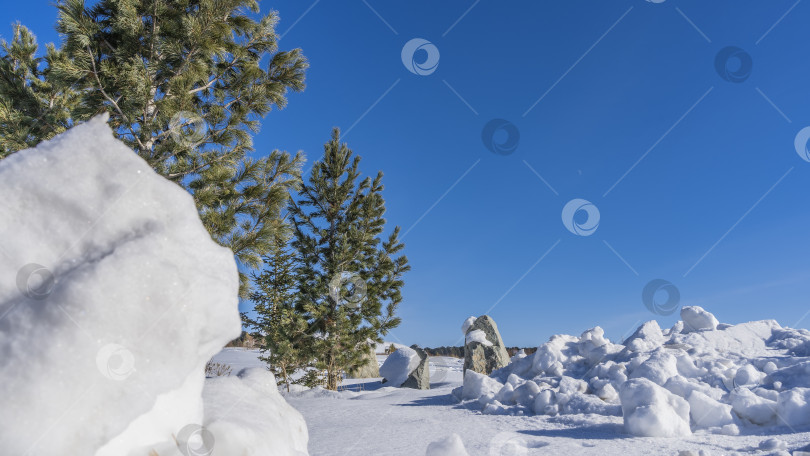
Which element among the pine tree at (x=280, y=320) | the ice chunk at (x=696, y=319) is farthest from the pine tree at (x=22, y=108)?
the ice chunk at (x=696, y=319)

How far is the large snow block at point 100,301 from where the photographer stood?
931mm

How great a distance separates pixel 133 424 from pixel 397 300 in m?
11.7

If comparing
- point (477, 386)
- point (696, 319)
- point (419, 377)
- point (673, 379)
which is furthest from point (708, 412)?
point (419, 377)

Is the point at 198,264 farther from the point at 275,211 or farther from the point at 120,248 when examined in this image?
the point at 275,211

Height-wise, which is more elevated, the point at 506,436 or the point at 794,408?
the point at 794,408

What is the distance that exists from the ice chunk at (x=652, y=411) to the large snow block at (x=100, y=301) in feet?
11.4

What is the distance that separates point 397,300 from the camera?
496 inches

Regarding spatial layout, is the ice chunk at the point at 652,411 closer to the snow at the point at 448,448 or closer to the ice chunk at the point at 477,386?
the snow at the point at 448,448

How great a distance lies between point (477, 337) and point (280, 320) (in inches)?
200

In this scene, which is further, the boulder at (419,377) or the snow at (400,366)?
the snow at (400,366)

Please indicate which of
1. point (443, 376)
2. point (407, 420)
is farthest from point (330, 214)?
point (407, 420)

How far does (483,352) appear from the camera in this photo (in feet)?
32.3

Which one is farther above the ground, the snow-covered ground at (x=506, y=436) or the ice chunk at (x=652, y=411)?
the ice chunk at (x=652, y=411)

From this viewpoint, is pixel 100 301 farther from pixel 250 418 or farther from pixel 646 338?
pixel 646 338
